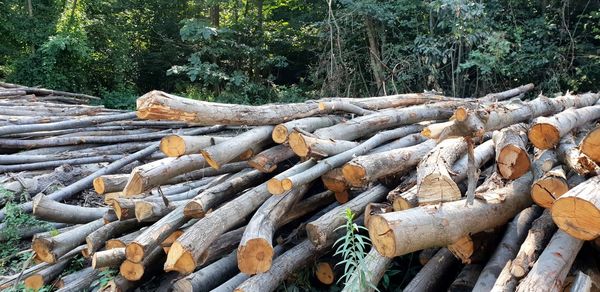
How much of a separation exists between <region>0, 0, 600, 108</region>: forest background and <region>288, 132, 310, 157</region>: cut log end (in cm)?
623

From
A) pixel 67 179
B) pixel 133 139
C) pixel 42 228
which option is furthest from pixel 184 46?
pixel 42 228

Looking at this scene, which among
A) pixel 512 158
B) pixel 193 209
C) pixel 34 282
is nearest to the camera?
pixel 512 158

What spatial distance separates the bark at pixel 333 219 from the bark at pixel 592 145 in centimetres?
134

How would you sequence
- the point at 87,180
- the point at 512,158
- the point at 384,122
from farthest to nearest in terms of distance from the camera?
the point at 87,180 < the point at 384,122 < the point at 512,158

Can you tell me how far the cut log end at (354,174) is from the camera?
3.22m

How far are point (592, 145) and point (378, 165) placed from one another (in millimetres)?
1257

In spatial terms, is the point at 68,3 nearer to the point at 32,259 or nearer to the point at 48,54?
the point at 48,54

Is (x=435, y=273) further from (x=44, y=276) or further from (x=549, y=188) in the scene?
(x=44, y=276)

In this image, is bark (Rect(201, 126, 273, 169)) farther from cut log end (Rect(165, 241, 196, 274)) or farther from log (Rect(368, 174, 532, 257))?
log (Rect(368, 174, 532, 257))

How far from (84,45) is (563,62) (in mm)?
12155

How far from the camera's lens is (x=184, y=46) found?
49.6 feet

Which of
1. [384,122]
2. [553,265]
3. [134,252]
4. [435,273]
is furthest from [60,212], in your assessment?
[553,265]

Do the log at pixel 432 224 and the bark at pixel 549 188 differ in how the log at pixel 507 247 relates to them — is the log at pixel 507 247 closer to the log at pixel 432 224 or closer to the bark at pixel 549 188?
the log at pixel 432 224

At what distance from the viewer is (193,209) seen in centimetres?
317
